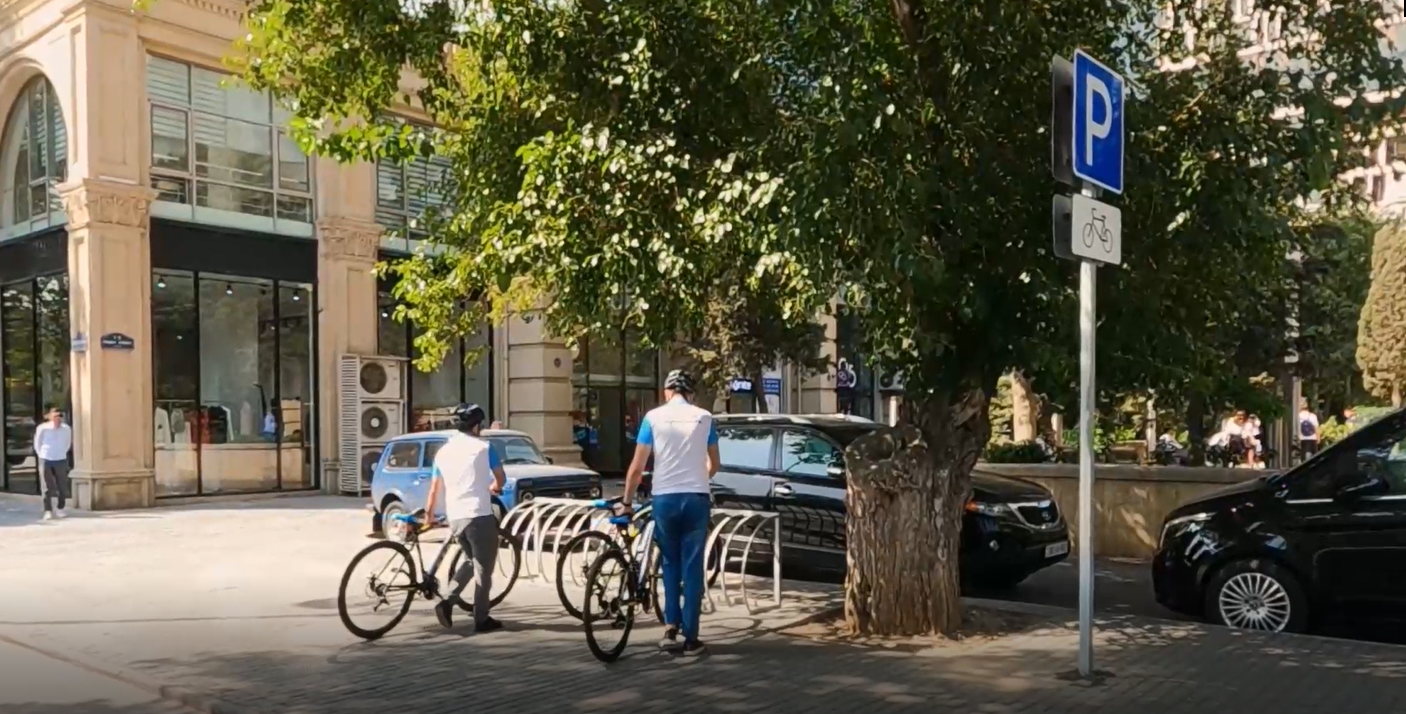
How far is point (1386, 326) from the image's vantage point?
38281mm

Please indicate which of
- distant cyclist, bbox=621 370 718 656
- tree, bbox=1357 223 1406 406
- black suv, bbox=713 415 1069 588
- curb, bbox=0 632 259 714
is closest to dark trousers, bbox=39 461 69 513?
curb, bbox=0 632 259 714

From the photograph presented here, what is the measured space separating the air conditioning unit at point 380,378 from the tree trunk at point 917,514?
16.3 m

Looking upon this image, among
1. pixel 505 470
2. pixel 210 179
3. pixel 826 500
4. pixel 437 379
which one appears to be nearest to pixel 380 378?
pixel 437 379

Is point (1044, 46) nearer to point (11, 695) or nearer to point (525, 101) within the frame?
point (525, 101)

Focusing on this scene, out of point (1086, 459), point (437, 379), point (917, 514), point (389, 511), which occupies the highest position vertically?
point (1086, 459)

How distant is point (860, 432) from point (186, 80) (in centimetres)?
1535

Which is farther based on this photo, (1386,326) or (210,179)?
(1386,326)

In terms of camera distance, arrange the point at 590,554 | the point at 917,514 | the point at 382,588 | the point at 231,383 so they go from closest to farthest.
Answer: the point at 917,514 → the point at 382,588 → the point at 590,554 → the point at 231,383

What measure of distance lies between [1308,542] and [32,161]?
21808mm

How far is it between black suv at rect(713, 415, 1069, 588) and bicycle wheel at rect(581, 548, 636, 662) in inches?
127

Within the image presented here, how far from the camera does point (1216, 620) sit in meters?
8.44

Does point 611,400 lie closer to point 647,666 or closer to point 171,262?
point 171,262

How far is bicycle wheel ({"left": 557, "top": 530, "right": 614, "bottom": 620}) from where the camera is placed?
816 cm

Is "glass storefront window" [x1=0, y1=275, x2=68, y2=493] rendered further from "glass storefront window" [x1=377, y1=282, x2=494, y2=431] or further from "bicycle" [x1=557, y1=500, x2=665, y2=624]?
"bicycle" [x1=557, y1=500, x2=665, y2=624]
